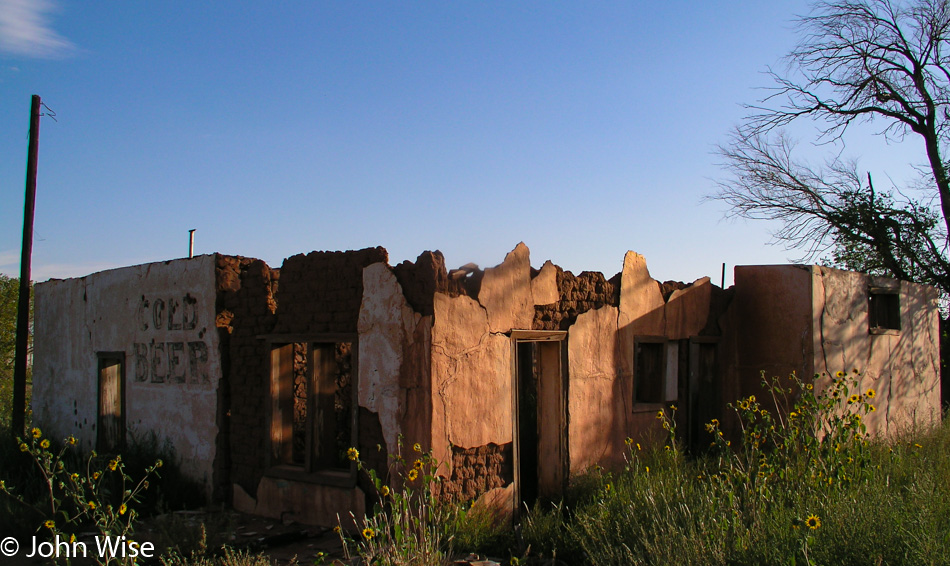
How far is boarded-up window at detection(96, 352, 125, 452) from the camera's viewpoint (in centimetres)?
917

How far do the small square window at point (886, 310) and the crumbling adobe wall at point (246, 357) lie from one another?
838 centimetres

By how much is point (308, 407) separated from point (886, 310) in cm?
869

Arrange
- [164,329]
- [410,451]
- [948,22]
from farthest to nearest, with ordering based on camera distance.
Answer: [948,22] → [164,329] → [410,451]

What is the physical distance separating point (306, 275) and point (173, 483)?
295cm

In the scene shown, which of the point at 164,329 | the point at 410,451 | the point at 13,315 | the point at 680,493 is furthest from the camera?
the point at 13,315

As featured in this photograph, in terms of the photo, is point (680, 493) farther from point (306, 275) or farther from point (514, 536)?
point (306, 275)

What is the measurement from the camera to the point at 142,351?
29.0ft

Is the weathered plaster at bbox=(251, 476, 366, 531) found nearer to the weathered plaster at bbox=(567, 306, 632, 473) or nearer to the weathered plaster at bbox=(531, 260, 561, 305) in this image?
the weathered plaster at bbox=(567, 306, 632, 473)

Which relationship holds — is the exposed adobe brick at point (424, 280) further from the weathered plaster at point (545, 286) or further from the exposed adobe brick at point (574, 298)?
the exposed adobe brick at point (574, 298)

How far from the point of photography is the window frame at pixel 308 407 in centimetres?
642

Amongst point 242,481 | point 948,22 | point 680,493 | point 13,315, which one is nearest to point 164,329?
point 242,481

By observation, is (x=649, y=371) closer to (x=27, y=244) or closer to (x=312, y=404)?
(x=312, y=404)

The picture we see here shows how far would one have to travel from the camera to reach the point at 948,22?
47.2ft

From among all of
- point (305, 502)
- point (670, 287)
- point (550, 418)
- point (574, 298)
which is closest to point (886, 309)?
point (670, 287)
